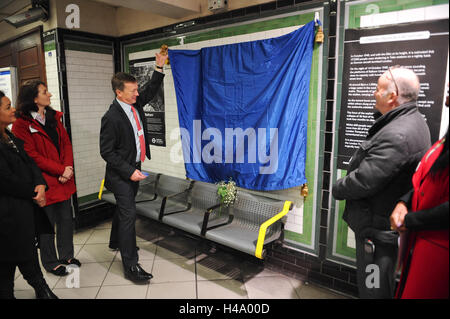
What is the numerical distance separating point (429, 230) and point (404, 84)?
92cm

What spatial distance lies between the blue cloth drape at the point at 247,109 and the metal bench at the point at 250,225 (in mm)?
174

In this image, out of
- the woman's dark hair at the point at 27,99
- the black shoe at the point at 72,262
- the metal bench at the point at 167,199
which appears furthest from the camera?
the metal bench at the point at 167,199

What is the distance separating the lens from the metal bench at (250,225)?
2.71 meters

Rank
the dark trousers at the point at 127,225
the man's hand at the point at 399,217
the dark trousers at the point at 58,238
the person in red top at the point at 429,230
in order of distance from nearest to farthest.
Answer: the person in red top at the point at 429,230
the man's hand at the point at 399,217
the dark trousers at the point at 127,225
the dark trousers at the point at 58,238

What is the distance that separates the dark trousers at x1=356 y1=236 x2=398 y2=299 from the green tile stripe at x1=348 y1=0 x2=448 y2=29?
1.72 metres

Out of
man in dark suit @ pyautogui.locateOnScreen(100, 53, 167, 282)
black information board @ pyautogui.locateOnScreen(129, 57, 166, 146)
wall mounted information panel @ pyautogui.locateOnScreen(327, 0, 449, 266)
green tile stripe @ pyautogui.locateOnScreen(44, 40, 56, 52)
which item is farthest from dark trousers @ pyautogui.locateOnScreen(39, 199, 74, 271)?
wall mounted information panel @ pyautogui.locateOnScreen(327, 0, 449, 266)

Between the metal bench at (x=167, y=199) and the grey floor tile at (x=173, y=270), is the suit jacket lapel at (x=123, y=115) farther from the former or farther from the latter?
the grey floor tile at (x=173, y=270)

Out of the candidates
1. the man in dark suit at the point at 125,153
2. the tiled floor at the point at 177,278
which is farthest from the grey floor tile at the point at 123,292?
the man in dark suit at the point at 125,153

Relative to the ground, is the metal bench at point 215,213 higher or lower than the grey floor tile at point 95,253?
higher

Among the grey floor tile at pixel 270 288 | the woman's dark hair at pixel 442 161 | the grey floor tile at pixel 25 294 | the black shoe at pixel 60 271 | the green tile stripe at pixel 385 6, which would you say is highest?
the green tile stripe at pixel 385 6

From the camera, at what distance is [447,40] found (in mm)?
2055

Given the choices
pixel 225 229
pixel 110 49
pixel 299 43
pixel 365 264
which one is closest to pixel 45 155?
pixel 225 229

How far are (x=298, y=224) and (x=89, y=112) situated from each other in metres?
3.34

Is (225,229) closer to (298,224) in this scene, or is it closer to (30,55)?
(298,224)
